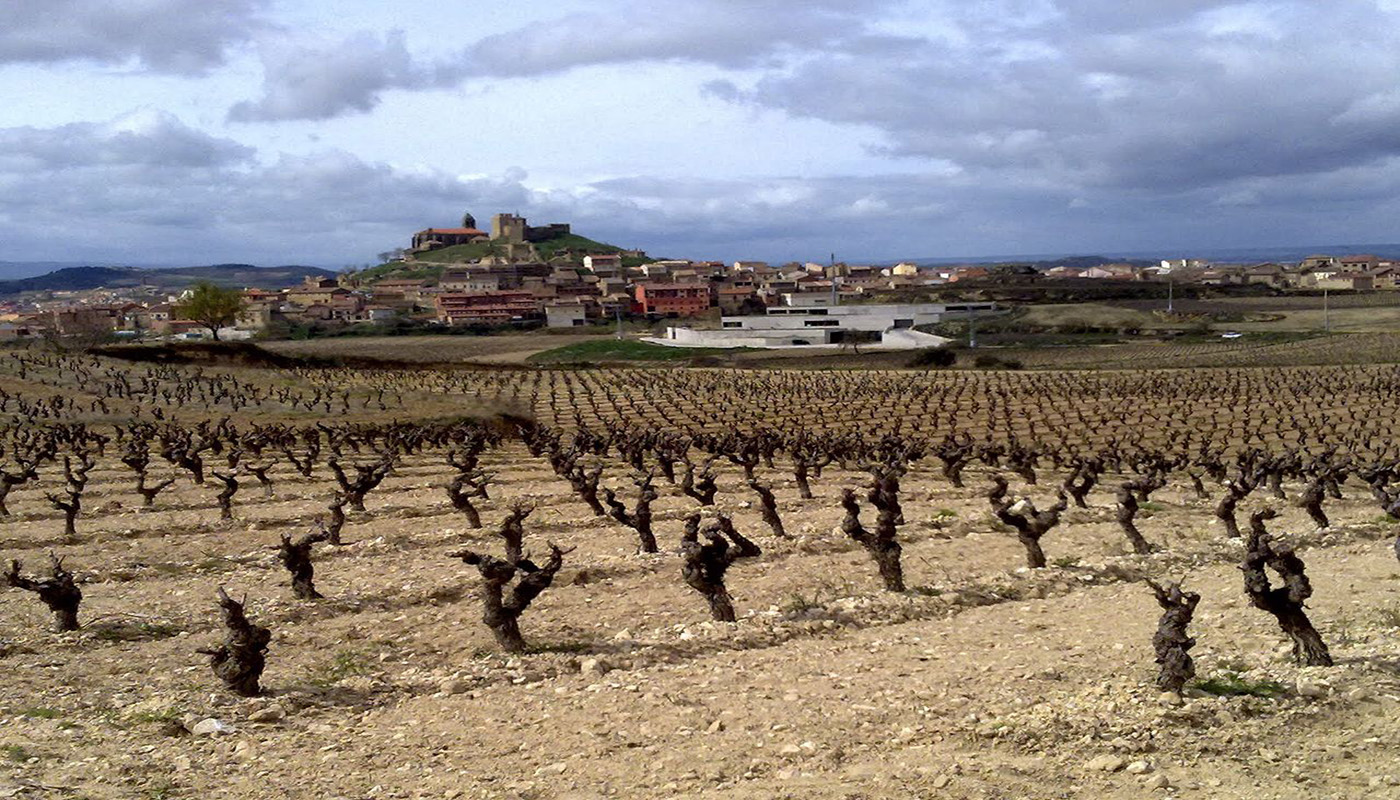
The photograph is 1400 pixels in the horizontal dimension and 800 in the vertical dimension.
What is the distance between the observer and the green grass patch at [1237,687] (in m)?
11.7

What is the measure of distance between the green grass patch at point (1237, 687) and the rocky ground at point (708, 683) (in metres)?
0.04

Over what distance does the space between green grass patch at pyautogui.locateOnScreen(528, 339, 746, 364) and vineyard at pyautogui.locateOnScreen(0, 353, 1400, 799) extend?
63815 millimetres

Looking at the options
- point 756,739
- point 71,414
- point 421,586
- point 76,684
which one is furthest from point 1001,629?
point 71,414

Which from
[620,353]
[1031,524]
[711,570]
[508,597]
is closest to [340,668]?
[508,597]

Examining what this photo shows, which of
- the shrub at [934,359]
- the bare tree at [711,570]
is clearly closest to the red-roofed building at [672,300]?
the shrub at [934,359]

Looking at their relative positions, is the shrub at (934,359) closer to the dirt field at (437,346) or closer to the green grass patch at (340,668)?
the dirt field at (437,346)

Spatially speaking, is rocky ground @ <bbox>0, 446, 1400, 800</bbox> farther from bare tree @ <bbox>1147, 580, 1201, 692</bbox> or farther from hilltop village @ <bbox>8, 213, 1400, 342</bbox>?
hilltop village @ <bbox>8, 213, 1400, 342</bbox>

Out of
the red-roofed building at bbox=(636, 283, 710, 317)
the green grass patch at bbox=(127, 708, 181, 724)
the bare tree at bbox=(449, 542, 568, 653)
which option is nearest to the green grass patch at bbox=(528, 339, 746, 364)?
the red-roofed building at bbox=(636, 283, 710, 317)

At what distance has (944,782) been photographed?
32.5 ft

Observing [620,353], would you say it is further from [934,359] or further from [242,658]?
[242,658]

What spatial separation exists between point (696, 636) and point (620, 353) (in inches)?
3469

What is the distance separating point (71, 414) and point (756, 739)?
45.0m

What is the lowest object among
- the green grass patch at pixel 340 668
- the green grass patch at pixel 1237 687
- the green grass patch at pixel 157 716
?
the green grass patch at pixel 340 668

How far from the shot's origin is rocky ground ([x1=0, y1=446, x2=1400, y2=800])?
10.2 metres
